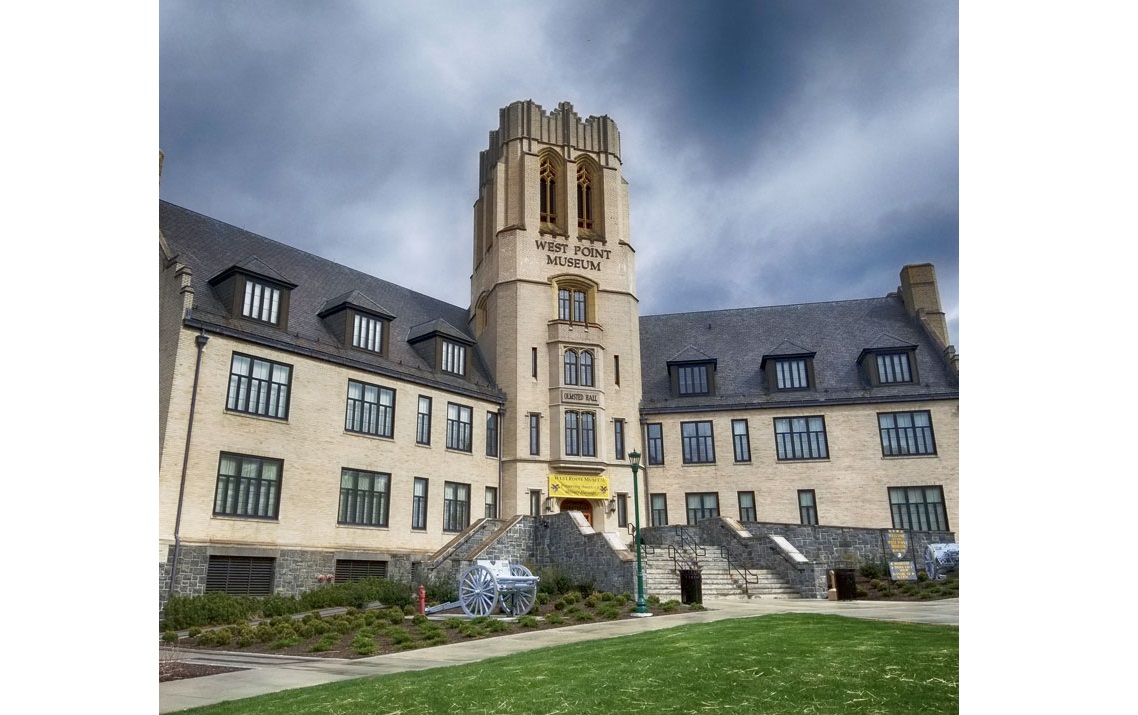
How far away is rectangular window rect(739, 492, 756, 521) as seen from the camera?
35312 millimetres

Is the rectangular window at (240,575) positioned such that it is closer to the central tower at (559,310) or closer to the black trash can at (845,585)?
the central tower at (559,310)

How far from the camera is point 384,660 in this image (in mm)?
12680

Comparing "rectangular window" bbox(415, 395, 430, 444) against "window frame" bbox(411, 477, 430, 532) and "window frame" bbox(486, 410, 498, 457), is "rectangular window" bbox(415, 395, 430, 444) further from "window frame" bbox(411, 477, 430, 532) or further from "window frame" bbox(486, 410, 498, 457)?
"window frame" bbox(486, 410, 498, 457)

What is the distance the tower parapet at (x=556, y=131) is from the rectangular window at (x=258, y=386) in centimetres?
1807

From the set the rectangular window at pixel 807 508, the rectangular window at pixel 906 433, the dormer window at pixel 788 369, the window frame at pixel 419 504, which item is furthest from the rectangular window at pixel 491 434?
the rectangular window at pixel 906 433

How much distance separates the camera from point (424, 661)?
483 inches

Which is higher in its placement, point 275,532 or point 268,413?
point 268,413

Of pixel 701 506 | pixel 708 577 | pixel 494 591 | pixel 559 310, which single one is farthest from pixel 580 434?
pixel 494 591

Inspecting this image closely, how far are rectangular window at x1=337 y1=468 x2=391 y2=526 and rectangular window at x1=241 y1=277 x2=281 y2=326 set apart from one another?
5.95 metres
